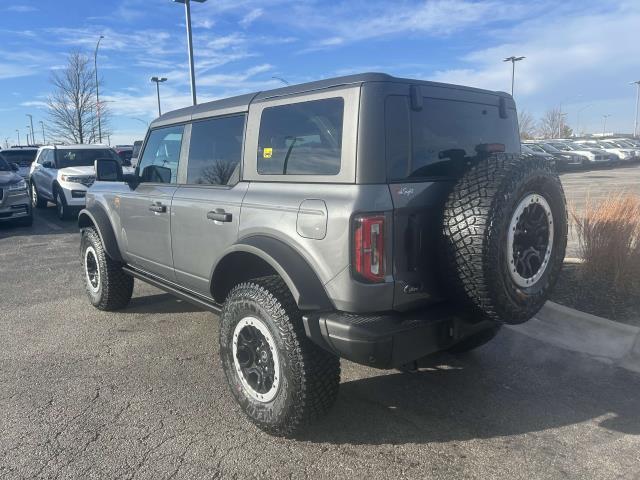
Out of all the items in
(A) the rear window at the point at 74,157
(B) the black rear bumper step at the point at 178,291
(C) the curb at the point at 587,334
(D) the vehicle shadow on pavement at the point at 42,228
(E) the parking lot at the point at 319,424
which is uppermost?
(A) the rear window at the point at 74,157

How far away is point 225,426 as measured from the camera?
3.09 metres

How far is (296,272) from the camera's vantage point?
8.97 ft

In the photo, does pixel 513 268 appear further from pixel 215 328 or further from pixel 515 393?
pixel 215 328

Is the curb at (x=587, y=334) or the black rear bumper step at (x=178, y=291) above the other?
the black rear bumper step at (x=178, y=291)

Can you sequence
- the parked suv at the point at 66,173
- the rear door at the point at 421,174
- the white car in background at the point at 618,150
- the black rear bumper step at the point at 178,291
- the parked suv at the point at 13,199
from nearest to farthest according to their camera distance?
the rear door at the point at 421,174 < the black rear bumper step at the point at 178,291 < the parked suv at the point at 13,199 < the parked suv at the point at 66,173 < the white car in background at the point at 618,150

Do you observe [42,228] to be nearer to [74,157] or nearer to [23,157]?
[74,157]

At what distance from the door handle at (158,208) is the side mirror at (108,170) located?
86cm

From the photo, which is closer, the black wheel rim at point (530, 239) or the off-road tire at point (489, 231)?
the off-road tire at point (489, 231)

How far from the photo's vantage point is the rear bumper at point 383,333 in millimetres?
2535

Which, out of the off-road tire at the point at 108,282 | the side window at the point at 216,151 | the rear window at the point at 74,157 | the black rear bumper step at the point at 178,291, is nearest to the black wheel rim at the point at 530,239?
the side window at the point at 216,151

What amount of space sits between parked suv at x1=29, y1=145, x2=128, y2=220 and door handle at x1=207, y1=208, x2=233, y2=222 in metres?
8.42

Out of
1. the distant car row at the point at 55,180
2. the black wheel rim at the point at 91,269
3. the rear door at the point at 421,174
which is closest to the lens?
the rear door at the point at 421,174

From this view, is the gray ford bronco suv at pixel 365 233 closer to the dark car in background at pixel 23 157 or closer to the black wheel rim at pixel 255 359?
the black wheel rim at pixel 255 359

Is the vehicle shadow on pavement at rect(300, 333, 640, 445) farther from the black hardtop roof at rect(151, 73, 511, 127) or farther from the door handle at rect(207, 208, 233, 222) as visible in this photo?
the black hardtop roof at rect(151, 73, 511, 127)
